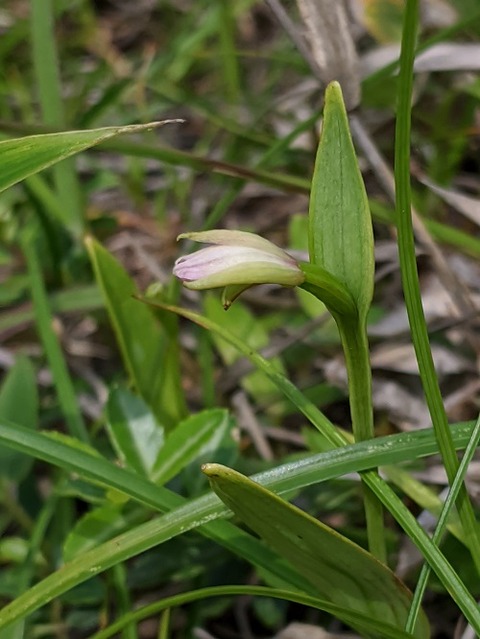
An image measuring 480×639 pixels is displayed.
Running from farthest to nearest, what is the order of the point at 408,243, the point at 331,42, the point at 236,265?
the point at 331,42 < the point at 408,243 < the point at 236,265

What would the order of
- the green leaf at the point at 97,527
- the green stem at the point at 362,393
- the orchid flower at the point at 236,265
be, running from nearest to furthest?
the orchid flower at the point at 236,265 → the green stem at the point at 362,393 → the green leaf at the point at 97,527

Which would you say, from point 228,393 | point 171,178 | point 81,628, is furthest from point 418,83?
point 81,628

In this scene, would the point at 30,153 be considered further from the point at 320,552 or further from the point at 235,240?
the point at 320,552

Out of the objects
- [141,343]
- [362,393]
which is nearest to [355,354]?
[362,393]

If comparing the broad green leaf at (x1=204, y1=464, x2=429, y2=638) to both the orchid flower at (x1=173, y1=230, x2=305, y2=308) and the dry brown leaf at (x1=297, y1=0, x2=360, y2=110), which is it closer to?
the orchid flower at (x1=173, y1=230, x2=305, y2=308)

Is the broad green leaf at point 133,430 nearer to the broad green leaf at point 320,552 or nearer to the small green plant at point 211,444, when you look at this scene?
the small green plant at point 211,444

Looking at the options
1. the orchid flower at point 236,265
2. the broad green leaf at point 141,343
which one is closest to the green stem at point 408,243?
the orchid flower at point 236,265

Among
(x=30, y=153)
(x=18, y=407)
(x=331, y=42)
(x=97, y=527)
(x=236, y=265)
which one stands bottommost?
(x=97, y=527)
